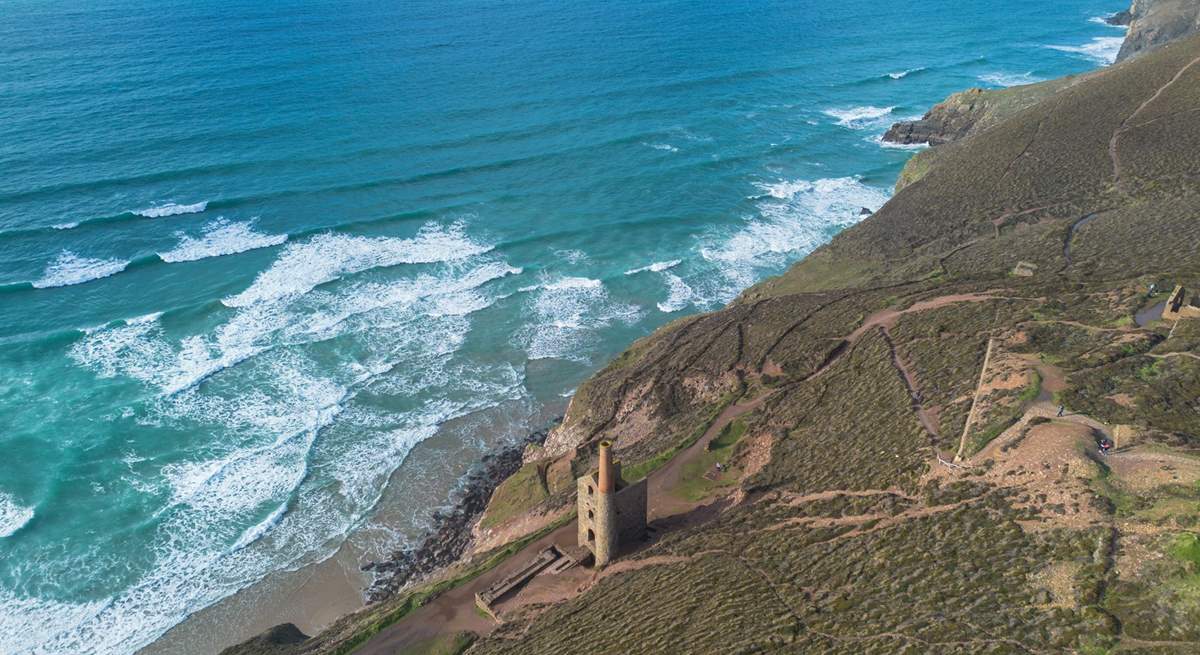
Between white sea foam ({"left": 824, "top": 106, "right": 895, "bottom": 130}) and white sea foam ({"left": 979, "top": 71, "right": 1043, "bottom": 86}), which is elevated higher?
white sea foam ({"left": 979, "top": 71, "right": 1043, "bottom": 86})

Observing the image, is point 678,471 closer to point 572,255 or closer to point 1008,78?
point 572,255

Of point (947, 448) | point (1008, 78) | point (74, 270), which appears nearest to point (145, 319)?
point (74, 270)

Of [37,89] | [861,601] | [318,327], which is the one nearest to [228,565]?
[318,327]

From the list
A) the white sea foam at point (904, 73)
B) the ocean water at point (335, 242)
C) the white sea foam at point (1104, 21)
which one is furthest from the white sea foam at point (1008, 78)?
the white sea foam at point (1104, 21)

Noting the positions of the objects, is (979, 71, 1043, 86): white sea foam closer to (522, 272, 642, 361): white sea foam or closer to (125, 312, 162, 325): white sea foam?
(522, 272, 642, 361): white sea foam

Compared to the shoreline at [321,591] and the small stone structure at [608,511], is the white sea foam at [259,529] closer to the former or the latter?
the shoreline at [321,591]

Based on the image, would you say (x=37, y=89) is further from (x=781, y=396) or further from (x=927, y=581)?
(x=927, y=581)

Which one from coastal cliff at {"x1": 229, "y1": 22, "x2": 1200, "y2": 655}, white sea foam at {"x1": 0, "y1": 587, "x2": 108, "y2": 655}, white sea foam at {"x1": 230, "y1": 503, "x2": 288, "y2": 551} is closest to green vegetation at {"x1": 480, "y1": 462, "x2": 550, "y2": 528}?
coastal cliff at {"x1": 229, "y1": 22, "x2": 1200, "y2": 655}
